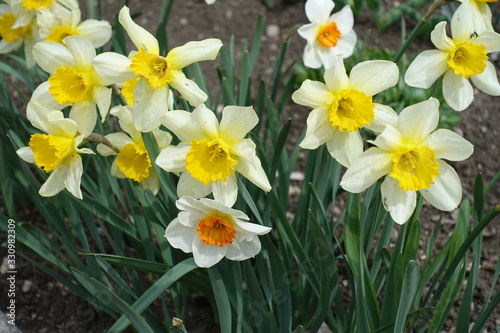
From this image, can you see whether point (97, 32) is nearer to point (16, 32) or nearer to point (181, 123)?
point (16, 32)

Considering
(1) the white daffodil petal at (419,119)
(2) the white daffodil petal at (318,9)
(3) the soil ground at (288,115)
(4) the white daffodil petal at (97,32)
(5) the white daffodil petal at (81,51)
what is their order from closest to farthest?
(1) the white daffodil petal at (419,119)
(5) the white daffodil petal at (81,51)
(4) the white daffodil petal at (97,32)
(2) the white daffodil petal at (318,9)
(3) the soil ground at (288,115)

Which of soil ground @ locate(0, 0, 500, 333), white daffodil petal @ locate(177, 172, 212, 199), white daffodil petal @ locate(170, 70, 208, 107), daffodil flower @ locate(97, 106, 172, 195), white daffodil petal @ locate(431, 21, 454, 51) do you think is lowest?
soil ground @ locate(0, 0, 500, 333)

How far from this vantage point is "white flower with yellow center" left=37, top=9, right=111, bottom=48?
208 cm

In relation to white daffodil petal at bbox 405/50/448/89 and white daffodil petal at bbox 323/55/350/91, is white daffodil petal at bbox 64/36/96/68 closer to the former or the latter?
white daffodil petal at bbox 323/55/350/91

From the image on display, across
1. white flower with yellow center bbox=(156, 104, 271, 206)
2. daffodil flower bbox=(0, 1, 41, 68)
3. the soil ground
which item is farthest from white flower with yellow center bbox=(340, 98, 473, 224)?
daffodil flower bbox=(0, 1, 41, 68)

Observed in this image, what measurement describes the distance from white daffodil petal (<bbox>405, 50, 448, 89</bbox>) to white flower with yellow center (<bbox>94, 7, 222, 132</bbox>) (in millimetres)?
565

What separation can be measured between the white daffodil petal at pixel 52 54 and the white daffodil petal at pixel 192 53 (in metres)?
0.35

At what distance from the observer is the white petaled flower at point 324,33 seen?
87.1 inches

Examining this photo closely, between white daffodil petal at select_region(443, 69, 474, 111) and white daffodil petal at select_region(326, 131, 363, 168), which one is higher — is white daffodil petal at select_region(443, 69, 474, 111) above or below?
above

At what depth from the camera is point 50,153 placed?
1687 millimetres

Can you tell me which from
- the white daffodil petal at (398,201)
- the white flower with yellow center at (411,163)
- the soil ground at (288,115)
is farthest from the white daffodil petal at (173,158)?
the soil ground at (288,115)

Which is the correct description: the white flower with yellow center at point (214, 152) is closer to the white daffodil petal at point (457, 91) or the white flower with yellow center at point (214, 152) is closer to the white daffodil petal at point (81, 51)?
the white daffodil petal at point (81, 51)

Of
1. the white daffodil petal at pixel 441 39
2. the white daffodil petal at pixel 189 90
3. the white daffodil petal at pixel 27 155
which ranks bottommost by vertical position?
the white daffodil petal at pixel 27 155

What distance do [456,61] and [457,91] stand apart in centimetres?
9
